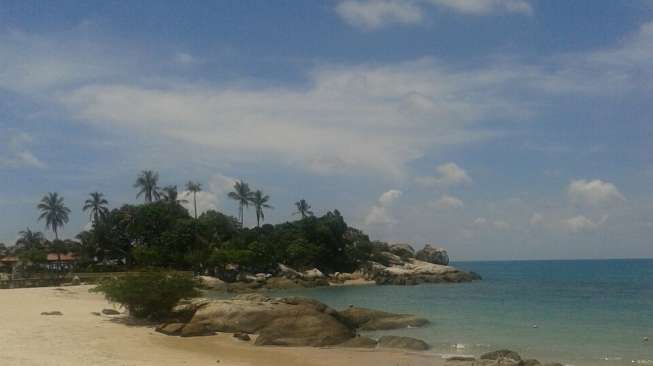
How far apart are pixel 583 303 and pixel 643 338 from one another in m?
25.0

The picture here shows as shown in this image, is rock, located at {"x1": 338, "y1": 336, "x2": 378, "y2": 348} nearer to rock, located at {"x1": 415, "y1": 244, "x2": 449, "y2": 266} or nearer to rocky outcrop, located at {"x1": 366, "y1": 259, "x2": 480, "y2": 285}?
rocky outcrop, located at {"x1": 366, "y1": 259, "x2": 480, "y2": 285}

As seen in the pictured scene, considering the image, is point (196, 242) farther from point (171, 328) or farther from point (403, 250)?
point (171, 328)

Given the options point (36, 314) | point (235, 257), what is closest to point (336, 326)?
point (36, 314)

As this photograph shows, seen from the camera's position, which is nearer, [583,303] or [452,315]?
[452,315]

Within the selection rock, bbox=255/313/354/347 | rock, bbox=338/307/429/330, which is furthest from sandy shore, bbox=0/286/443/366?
rock, bbox=338/307/429/330

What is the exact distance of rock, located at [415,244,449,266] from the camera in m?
130

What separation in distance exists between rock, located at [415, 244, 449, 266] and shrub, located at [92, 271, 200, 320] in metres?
103

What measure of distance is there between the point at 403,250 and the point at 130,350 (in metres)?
106

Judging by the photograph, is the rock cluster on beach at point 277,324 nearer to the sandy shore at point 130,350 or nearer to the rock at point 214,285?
the sandy shore at point 130,350

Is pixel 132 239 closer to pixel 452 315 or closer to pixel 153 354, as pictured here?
pixel 452 315

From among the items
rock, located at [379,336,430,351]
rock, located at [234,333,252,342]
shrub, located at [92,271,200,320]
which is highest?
shrub, located at [92,271,200,320]

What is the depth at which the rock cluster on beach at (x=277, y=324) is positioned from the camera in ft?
85.4

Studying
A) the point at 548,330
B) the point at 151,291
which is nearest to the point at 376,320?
the point at 548,330

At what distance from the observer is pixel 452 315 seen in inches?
1603
